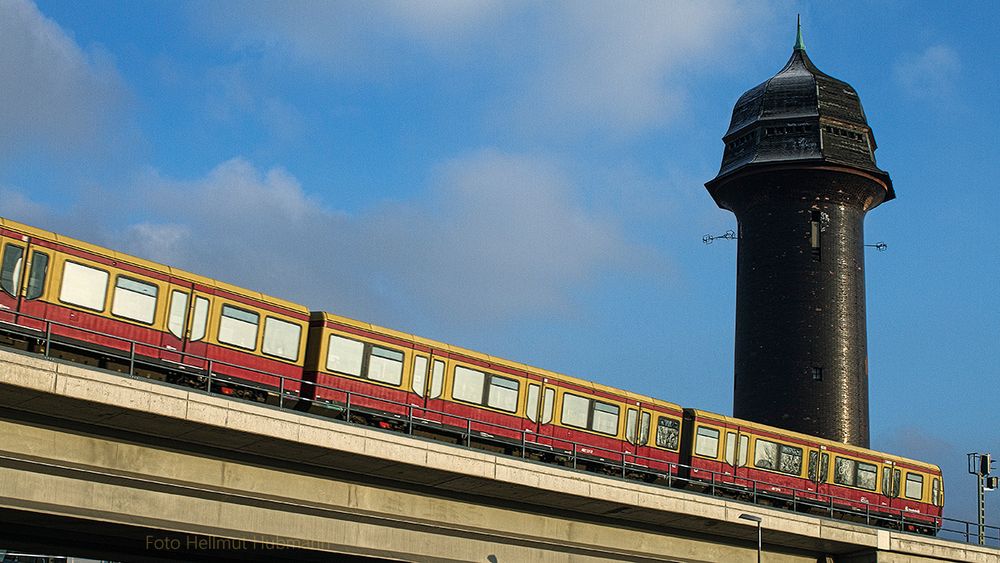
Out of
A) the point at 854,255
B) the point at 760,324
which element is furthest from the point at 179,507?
the point at 854,255

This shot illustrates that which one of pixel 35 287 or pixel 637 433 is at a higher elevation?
pixel 35 287

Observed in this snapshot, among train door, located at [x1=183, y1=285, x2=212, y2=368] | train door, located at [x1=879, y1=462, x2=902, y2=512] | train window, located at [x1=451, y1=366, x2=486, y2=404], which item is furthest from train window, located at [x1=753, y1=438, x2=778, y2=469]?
train door, located at [x1=183, y1=285, x2=212, y2=368]

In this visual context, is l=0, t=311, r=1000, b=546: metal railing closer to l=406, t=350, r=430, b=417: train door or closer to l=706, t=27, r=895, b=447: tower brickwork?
l=406, t=350, r=430, b=417: train door

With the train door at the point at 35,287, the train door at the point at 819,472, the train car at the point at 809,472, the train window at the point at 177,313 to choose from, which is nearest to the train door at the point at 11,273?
the train door at the point at 35,287

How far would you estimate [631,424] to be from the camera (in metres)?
37.6

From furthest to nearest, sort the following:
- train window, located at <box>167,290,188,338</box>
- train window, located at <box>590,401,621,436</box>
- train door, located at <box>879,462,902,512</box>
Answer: train door, located at <box>879,462,902,512</box> < train window, located at <box>590,401,621,436</box> < train window, located at <box>167,290,188,338</box>

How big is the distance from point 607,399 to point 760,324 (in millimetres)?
26086

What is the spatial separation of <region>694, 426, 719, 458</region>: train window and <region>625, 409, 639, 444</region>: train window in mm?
2823

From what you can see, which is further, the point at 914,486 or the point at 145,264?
the point at 914,486

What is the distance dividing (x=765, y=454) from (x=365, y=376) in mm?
17100

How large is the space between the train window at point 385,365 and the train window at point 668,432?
1083 centimetres

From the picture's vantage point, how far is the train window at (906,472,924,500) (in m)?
46.2

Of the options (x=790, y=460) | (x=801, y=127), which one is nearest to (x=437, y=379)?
(x=790, y=460)

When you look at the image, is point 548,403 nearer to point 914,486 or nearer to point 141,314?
point 141,314
